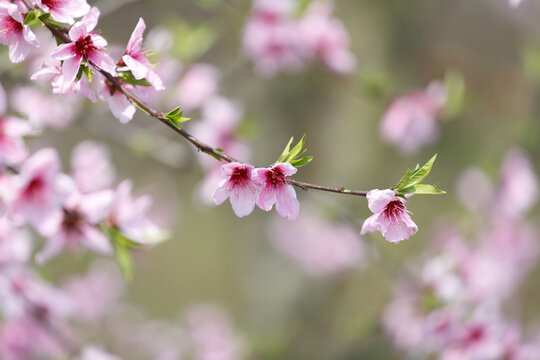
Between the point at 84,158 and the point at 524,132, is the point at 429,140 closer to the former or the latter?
the point at 524,132

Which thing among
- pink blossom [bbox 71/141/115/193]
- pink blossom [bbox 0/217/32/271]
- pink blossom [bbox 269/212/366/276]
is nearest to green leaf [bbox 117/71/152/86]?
pink blossom [bbox 0/217/32/271]

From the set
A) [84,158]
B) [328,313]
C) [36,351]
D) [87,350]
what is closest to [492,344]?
[87,350]

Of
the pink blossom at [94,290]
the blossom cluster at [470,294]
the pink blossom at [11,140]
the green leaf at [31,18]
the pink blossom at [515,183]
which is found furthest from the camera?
the pink blossom at [94,290]

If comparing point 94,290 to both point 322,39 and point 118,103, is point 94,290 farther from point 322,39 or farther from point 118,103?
point 118,103

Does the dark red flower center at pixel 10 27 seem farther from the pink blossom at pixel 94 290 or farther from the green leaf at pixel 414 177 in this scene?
the pink blossom at pixel 94 290

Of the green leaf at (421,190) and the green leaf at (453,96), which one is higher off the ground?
the green leaf at (453,96)

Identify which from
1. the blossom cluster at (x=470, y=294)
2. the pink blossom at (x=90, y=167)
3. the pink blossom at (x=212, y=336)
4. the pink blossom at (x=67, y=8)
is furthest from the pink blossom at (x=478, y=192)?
the pink blossom at (x=67, y=8)
